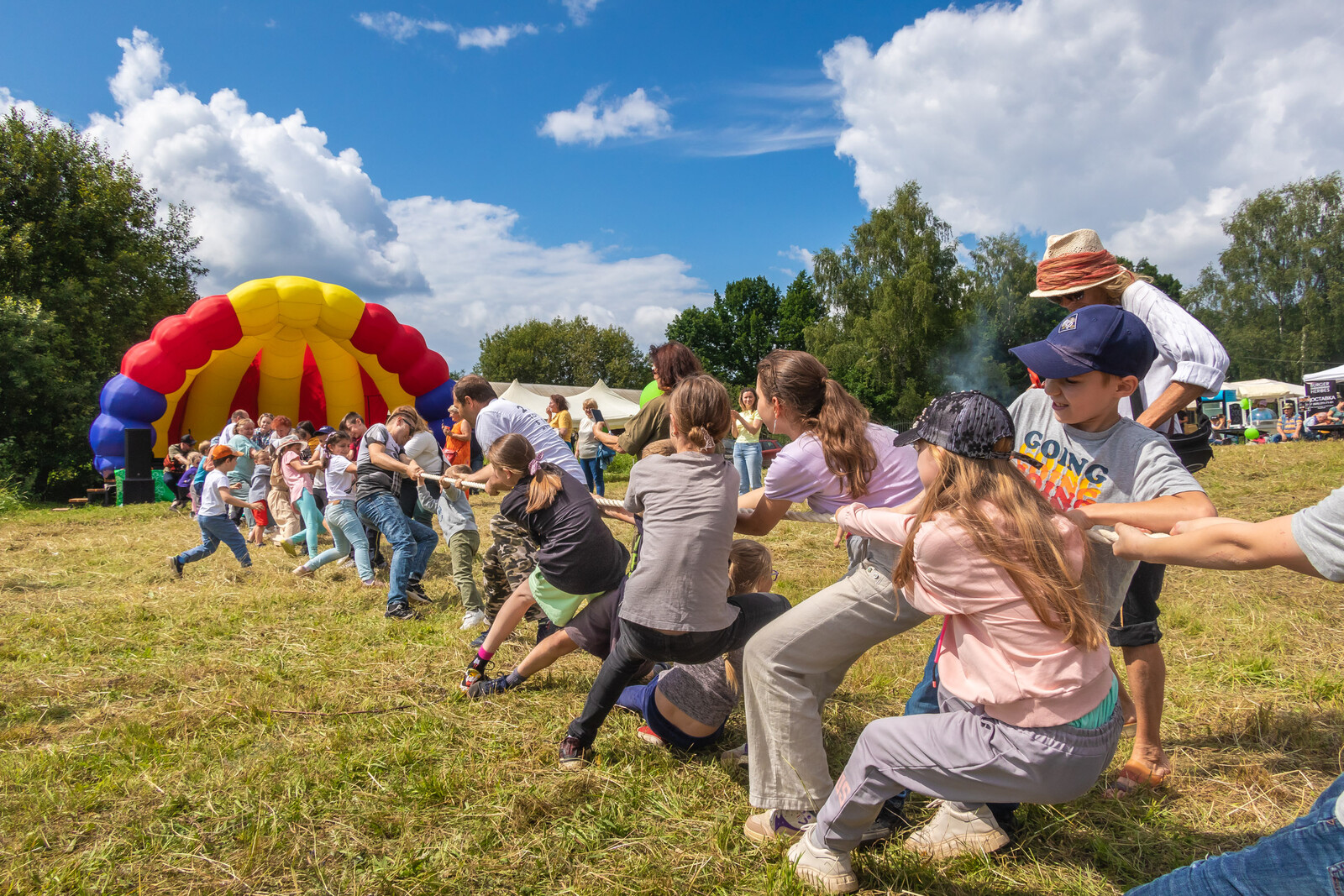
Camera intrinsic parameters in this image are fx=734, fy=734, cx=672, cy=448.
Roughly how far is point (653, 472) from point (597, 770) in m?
1.32

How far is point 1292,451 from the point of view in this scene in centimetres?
1334

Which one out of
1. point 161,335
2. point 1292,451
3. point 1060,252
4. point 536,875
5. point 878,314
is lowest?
point 536,875

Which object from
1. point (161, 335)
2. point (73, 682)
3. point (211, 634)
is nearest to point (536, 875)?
point (73, 682)

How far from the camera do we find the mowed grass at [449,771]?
2502 mm

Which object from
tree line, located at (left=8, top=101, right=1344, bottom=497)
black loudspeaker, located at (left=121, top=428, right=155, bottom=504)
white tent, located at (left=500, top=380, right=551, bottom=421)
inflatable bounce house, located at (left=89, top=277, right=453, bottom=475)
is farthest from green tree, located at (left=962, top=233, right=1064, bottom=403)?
black loudspeaker, located at (left=121, top=428, right=155, bottom=504)

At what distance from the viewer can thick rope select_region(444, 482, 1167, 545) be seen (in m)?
1.94

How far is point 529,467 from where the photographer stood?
4059mm

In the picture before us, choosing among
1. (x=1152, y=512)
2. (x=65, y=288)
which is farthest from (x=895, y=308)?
(x=1152, y=512)

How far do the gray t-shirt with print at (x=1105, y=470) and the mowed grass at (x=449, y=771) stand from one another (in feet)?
3.24

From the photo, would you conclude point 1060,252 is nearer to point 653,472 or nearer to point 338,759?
point 653,472

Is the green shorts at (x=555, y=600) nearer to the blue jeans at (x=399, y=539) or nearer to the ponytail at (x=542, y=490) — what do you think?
the ponytail at (x=542, y=490)

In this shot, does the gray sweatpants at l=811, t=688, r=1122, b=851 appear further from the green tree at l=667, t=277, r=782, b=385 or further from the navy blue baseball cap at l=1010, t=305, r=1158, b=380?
the green tree at l=667, t=277, r=782, b=385

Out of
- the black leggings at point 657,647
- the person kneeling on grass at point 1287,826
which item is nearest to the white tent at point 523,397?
the black leggings at point 657,647

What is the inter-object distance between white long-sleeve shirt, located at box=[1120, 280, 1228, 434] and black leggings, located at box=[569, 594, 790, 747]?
1638mm
